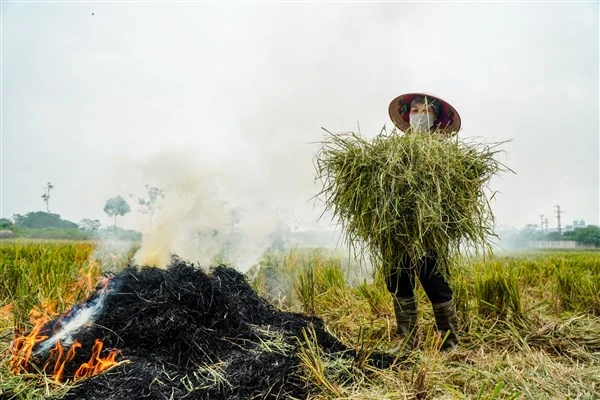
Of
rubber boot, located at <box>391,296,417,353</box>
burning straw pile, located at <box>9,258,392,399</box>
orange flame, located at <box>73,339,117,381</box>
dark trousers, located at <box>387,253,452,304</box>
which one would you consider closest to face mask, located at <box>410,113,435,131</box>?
dark trousers, located at <box>387,253,452,304</box>

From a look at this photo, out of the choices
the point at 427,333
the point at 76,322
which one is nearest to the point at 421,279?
the point at 427,333

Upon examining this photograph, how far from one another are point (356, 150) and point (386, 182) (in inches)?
14.2

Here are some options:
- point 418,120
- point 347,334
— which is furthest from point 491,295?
point 418,120

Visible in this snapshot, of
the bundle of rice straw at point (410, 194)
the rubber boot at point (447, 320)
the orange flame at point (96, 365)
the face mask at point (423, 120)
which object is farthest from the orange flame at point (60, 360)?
the face mask at point (423, 120)

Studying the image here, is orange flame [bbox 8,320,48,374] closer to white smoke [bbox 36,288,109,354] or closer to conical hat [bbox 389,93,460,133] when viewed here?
white smoke [bbox 36,288,109,354]

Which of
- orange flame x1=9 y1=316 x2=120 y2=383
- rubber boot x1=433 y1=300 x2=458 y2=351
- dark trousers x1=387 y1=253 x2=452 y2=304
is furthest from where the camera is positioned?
rubber boot x1=433 y1=300 x2=458 y2=351

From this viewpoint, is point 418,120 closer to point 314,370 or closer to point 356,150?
point 356,150

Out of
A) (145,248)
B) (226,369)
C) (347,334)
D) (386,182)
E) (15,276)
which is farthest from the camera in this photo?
(145,248)

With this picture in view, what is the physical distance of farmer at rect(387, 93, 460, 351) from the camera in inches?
121

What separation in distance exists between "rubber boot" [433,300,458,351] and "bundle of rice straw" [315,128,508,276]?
47cm

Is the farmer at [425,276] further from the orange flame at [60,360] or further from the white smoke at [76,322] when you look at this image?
the white smoke at [76,322]

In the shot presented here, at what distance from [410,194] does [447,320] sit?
116 cm

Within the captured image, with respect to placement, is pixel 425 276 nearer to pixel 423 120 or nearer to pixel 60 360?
pixel 423 120

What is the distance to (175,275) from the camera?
3248 millimetres
